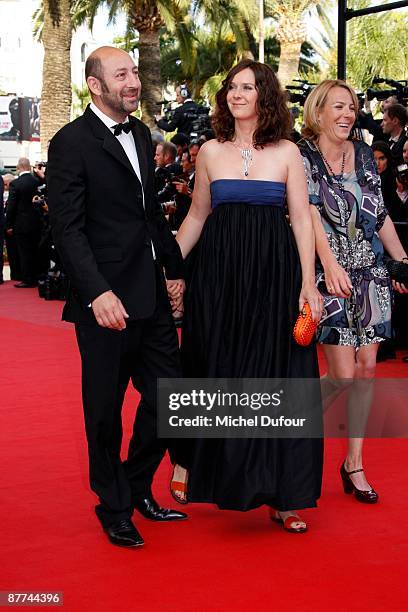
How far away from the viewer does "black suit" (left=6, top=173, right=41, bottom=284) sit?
1432cm

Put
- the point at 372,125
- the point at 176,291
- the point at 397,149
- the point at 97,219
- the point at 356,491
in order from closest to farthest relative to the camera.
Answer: the point at 97,219, the point at 176,291, the point at 356,491, the point at 397,149, the point at 372,125

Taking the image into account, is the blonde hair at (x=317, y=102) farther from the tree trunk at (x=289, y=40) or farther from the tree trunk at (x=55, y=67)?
the tree trunk at (x=289, y=40)

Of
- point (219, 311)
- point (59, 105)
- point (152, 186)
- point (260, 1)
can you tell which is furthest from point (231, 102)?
point (260, 1)

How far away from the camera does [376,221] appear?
4.61 m

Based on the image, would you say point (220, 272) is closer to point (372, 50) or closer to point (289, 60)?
point (289, 60)

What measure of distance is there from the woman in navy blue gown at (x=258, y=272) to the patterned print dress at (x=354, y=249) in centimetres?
40

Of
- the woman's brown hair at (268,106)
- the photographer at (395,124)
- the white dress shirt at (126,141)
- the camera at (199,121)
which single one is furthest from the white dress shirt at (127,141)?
the camera at (199,121)

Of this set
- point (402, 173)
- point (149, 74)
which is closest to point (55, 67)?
point (149, 74)

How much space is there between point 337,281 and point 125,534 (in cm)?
133

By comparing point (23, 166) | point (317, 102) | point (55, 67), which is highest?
point (55, 67)

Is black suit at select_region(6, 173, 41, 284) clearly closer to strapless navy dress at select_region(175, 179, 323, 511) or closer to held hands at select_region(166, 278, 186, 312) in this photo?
held hands at select_region(166, 278, 186, 312)

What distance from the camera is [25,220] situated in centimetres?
1450

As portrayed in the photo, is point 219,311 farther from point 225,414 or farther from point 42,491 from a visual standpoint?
point 42,491

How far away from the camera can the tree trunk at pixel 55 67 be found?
19609mm
